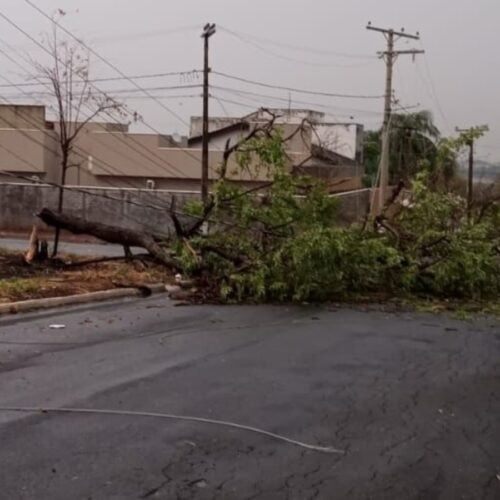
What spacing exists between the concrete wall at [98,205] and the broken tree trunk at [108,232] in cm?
1020

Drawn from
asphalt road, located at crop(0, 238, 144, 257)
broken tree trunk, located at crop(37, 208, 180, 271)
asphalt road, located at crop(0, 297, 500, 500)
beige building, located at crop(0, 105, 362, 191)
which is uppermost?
beige building, located at crop(0, 105, 362, 191)

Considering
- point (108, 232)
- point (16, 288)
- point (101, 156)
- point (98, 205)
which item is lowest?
point (16, 288)

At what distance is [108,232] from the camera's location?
16406mm

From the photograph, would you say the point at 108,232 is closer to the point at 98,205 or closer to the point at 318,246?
the point at 318,246

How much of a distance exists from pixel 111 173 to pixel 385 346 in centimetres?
3738

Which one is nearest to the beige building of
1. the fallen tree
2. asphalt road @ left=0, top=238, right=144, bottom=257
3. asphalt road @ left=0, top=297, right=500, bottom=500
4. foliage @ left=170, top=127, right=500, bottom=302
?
asphalt road @ left=0, top=238, right=144, bottom=257

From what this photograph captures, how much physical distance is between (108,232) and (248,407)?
1046 centimetres

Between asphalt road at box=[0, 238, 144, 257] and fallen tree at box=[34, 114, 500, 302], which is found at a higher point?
fallen tree at box=[34, 114, 500, 302]

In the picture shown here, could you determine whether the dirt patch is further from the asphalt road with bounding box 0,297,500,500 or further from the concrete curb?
the asphalt road with bounding box 0,297,500,500

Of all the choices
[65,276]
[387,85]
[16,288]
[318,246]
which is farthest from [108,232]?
[387,85]

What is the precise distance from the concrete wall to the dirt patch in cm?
1005

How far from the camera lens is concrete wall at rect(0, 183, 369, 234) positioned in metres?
28.1

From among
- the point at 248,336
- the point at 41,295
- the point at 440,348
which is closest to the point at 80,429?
the point at 248,336

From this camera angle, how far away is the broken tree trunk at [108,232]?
1600cm
